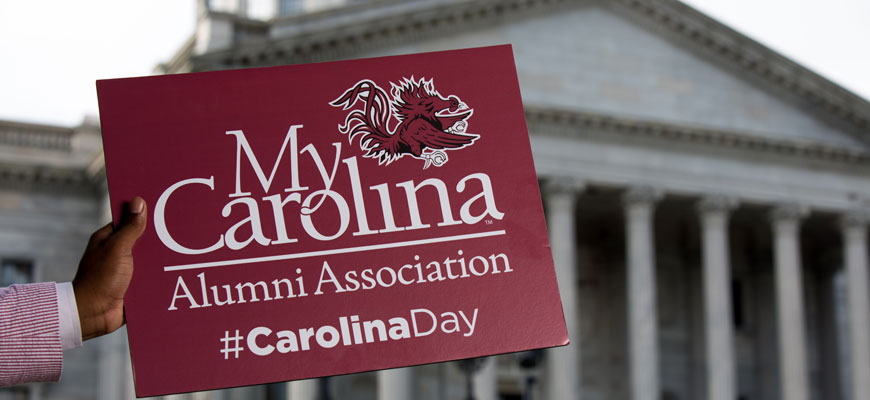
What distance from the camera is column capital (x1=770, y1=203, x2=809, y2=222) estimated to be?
45344mm

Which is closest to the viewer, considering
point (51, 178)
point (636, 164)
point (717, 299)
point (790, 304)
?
point (717, 299)

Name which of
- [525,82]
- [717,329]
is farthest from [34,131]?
[717,329]

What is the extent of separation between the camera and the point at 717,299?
43344mm

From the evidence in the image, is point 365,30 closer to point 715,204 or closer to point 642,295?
point 642,295

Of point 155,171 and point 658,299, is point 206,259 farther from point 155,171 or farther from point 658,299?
point 658,299

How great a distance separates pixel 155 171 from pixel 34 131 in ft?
145

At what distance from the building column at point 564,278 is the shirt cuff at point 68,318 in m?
37.0

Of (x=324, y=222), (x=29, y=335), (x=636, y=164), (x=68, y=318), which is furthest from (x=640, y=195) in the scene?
(x=29, y=335)

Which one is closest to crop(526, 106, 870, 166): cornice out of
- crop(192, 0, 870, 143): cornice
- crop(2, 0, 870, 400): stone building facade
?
crop(2, 0, 870, 400): stone building facade

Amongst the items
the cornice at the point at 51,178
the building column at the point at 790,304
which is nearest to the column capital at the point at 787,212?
the building column at the point at 790,304

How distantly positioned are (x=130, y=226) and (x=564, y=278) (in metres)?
38.0

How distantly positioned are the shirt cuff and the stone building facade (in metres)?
35.9

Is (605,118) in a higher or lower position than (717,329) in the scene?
higher

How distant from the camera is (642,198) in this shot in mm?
43188
